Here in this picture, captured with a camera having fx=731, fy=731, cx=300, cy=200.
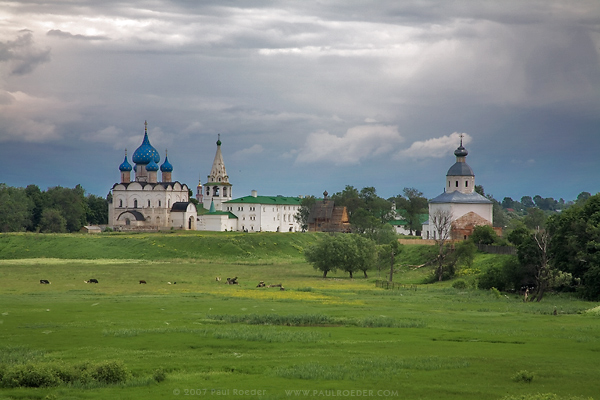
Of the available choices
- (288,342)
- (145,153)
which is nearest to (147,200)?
(145,153)

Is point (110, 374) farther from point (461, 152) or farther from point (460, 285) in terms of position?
point (461, 152)

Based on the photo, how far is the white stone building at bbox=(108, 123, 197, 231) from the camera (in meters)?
121

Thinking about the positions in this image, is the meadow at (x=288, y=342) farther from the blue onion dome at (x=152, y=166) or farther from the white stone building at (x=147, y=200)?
the blue onion dome at (x=152, y=166)

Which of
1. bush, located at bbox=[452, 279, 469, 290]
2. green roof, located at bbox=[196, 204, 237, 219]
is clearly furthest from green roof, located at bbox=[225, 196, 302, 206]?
bush, located at bbox=[452, 279, 469, 290]

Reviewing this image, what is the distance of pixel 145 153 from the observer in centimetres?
12712

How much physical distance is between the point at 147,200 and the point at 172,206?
14.1ft

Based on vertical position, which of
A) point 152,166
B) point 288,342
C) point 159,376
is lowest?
point 159,376

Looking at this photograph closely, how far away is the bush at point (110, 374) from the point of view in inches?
726

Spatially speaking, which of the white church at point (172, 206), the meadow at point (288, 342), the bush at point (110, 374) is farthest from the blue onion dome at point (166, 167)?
the bush at point (110, 374)

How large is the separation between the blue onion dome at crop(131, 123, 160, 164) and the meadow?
7691 centimetres

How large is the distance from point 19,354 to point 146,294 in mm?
20352

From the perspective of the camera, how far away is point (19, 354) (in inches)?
854

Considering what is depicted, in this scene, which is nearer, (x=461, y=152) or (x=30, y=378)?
(x=30, y=378)

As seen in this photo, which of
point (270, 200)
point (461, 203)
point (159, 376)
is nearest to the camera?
point (159, 376)
